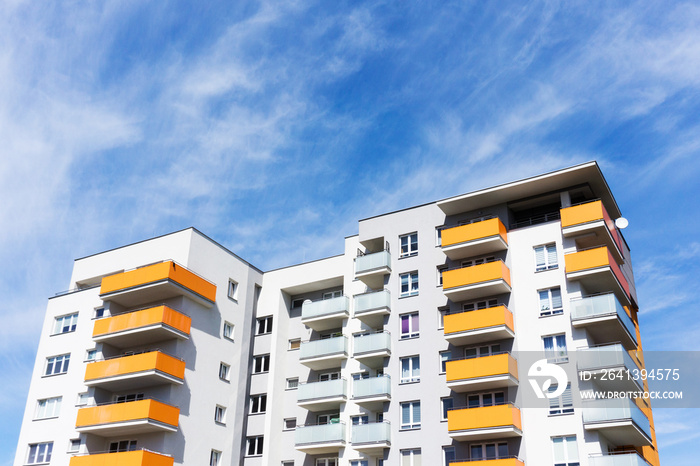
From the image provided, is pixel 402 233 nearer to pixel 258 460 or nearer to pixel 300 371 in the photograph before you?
pixel 300 371

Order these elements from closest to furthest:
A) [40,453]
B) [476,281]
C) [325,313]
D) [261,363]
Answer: [476,281]
[40,453]
[325,313]
[261,363]

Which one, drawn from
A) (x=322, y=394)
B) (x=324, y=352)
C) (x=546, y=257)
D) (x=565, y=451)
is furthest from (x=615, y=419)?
(x=324, y=352)

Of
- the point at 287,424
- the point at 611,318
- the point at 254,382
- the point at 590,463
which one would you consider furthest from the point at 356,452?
the point at 611,318

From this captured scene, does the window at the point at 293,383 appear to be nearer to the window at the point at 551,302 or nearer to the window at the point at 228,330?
the window at the point at 228,330

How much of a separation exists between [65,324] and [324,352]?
18.8 m

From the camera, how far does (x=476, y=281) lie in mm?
40000

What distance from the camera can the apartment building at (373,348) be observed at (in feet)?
121

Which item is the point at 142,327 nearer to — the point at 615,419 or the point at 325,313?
the point at 325,313

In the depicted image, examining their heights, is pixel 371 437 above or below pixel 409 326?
below

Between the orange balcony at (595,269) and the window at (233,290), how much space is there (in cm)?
2264

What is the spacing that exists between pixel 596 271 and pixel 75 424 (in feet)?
107

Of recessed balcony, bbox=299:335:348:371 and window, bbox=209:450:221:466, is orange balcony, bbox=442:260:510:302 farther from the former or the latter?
window, bbox=209:450:221:466

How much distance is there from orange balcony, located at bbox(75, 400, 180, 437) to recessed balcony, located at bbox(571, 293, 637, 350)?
77.4 feet

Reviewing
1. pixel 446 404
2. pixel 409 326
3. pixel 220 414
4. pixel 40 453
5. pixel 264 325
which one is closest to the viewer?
pixel 446 404
